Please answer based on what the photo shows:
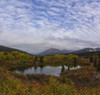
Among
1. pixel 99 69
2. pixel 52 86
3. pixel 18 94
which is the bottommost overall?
pixel 99 69

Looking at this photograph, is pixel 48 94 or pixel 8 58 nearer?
pixel 48 94

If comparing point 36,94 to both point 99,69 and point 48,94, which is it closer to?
point 48,94

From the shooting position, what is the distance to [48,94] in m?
5.43

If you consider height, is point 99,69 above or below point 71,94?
below

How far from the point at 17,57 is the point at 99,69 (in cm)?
9717

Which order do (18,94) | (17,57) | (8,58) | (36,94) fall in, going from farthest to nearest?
(17,57) < (8,58) < (18,94) < (36,94)

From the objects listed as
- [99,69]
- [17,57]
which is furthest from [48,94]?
[17,57]

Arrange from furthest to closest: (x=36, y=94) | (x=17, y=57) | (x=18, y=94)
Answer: (x=17, y=57), (x=18, y=94), (x=36, y=94)

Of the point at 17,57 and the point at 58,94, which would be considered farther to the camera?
the point at 17,57

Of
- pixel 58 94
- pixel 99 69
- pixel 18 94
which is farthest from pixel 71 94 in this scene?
pixel 99 69

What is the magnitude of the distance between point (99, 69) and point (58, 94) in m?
52.5

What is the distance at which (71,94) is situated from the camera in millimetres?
5488

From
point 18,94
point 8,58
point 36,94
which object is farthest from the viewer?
point 8,58

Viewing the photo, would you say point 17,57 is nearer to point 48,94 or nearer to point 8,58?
point 8,58
